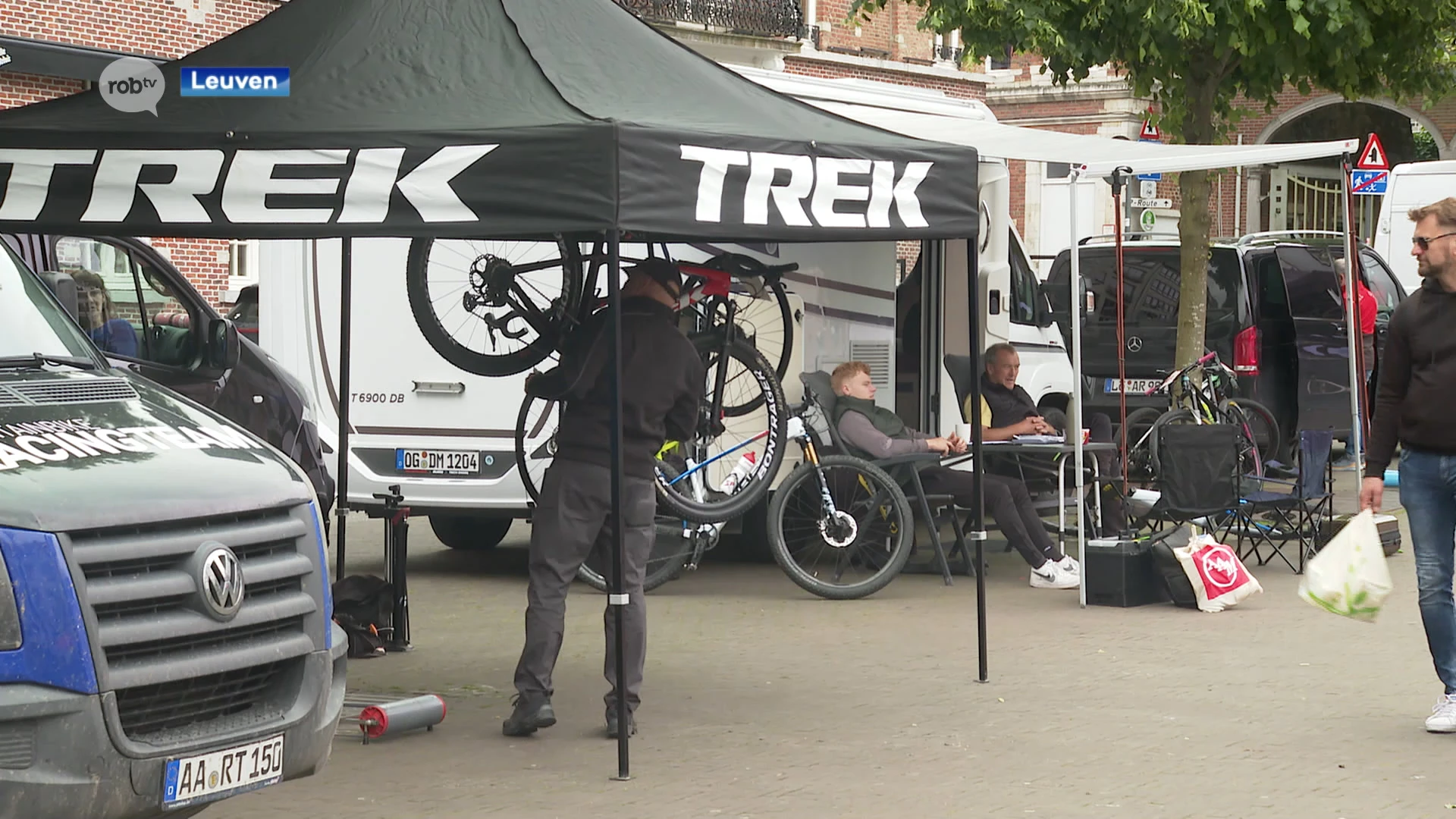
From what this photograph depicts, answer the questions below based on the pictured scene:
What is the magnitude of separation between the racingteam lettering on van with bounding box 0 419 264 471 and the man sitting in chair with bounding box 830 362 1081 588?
608 centimetres

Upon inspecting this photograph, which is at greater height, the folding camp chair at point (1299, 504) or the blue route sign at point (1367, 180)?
the blue route sign at point (1367, 180)

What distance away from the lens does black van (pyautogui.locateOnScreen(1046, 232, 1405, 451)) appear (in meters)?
16.7

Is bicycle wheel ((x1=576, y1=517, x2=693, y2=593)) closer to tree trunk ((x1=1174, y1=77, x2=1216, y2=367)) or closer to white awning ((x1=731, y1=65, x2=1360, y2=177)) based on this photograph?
white awning ((x1=731, y1=65, x2=1360, y2=177))

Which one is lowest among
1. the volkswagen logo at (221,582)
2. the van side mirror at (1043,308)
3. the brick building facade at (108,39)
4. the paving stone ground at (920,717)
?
the paving stone ground at (920,717)

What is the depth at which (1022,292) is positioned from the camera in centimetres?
1411

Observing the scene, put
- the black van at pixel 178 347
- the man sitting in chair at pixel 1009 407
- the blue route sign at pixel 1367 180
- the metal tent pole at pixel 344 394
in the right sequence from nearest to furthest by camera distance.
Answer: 1. the metal tent pole at pixel 344 394
2. the black van at pixel 178 347
3. the man sitting in chair at pixel 1009 407
4. the blue route sign at pixel 1367 180

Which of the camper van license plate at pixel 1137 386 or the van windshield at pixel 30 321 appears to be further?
the camper van license plate at pixel 1137 386

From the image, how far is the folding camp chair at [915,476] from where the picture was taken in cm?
1135

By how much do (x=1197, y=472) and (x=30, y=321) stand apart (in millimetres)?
7028

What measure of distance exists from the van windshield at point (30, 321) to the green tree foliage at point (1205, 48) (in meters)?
10.3

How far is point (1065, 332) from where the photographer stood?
16.4m

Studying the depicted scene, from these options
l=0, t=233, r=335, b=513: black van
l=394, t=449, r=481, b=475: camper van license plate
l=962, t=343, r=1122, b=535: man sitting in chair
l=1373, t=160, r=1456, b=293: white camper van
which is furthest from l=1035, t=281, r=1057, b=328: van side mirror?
Answer: l=1373, t=160, r=1456, b=293: white camper van

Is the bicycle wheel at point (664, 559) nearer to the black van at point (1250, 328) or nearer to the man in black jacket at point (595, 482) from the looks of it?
the man in black jacket at point (595, 482)

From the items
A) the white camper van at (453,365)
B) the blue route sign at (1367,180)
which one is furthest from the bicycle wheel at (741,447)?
the blue route sign at (1367,180)
